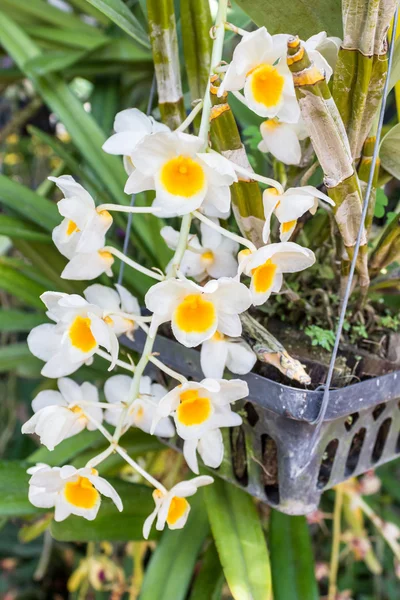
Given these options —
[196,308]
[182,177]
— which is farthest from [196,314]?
[182,177]

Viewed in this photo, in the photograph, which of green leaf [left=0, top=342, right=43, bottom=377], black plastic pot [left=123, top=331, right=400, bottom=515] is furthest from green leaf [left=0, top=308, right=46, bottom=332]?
black plastic pot [left=123, top=331, right=400, bottom=515]

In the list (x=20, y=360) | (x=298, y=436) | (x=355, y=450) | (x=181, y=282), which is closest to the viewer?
(x=181, y=282)

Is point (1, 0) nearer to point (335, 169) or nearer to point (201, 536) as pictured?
point (335, 169)

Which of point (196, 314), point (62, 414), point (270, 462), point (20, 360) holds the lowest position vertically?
point (20, 360)

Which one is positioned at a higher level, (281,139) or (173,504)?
(281,139)

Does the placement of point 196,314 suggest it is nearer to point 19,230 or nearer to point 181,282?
point 181,282

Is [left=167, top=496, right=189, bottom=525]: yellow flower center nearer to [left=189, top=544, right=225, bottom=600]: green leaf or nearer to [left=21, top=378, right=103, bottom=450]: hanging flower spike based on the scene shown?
[left=21, top=378, right=103, bottom=450]: hanging flower spike
